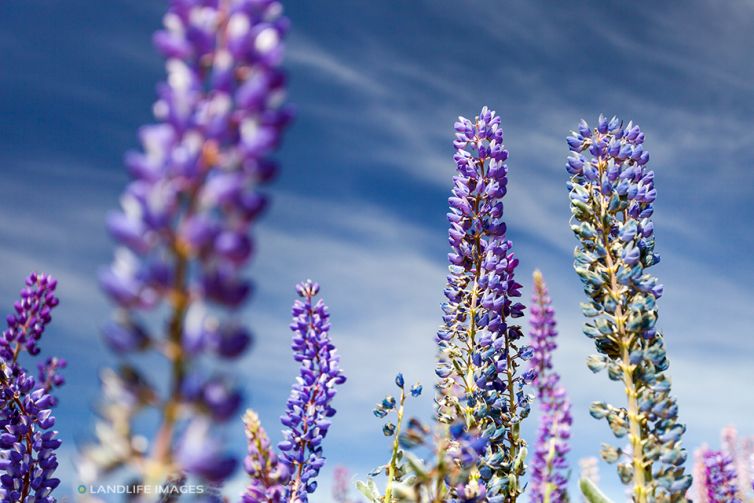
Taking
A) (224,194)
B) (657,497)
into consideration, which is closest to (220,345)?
(224,194)

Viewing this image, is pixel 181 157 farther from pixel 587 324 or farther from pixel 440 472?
pixel 587 324

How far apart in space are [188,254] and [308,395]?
4133 mm

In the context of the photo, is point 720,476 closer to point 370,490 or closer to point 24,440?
point 370,490

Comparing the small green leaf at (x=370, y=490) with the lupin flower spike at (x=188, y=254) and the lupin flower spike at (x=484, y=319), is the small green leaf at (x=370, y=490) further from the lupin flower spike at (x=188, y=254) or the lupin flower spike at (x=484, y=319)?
the lupin flower spike at (x=188, y=254)

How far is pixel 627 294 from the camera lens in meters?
5.18

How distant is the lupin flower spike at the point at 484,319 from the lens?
17.7ft

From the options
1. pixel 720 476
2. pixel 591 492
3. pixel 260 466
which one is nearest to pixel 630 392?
pixel 591 492

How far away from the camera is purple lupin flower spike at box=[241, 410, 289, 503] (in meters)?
3.75

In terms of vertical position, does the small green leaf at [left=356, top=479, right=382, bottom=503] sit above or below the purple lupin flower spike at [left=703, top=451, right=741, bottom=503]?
below

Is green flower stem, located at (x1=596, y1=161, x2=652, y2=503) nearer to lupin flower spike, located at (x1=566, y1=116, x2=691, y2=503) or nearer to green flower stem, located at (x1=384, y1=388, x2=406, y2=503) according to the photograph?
lupin flower spike, located at (x1=566, y1=116, x2=691, y2=503)

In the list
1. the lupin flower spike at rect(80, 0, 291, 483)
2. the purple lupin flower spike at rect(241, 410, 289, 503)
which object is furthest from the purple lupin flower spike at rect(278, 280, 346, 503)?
the lupin flower spike at rect(80, 0, 291, 483)

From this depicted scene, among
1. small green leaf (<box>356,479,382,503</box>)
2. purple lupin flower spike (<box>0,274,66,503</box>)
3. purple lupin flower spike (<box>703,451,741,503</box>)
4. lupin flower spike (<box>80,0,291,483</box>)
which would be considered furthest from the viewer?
purple lupin flower spike (<box>703,451,741,503</box>)

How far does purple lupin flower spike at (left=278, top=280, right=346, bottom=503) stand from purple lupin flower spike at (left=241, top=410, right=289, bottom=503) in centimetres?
117

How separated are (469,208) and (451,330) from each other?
1.24 meters
